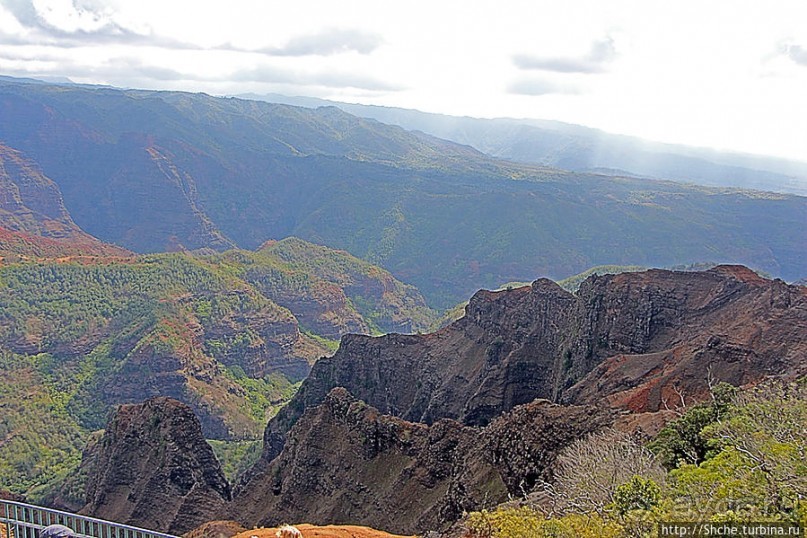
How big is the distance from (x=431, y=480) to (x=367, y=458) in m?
7.45

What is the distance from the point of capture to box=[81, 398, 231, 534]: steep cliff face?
68.6m

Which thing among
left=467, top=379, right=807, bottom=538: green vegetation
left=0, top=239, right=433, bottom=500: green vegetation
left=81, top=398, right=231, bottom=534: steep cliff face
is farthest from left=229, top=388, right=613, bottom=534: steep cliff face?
left=0, top=239, right=433, bottom=500: green vegetation

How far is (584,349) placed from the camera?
85.1 meters

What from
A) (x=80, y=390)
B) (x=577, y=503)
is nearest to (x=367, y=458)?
(x=577, y=503)

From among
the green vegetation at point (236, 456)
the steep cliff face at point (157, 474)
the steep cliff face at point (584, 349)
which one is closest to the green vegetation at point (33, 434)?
the green vegetation at point (236, 456)

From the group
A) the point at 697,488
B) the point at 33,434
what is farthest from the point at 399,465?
the point at 33,434

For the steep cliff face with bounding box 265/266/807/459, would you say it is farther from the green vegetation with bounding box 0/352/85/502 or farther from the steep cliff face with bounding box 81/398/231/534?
the green vegetation with bounding box 0/352/85/502

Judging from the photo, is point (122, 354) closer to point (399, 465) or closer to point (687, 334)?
point (399, 465)

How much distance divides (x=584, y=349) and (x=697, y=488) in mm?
61915

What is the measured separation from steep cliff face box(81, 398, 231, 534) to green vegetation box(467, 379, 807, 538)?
142 feet

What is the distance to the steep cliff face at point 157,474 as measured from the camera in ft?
225

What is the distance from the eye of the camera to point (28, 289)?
7210 inches

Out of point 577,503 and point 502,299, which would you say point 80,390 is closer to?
point 502,299

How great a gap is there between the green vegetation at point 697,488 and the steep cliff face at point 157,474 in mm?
43169
